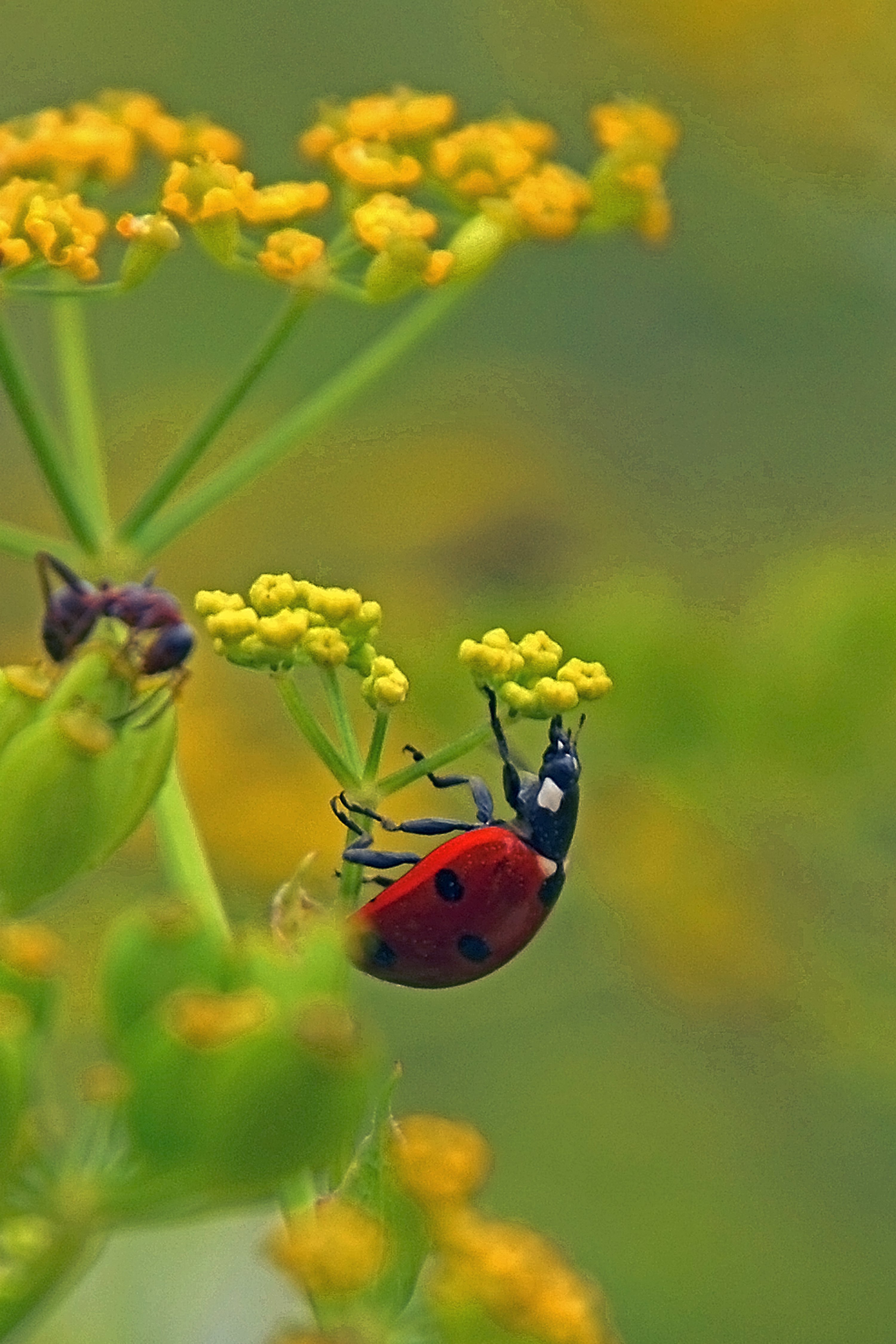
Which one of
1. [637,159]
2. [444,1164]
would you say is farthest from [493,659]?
[637,159]

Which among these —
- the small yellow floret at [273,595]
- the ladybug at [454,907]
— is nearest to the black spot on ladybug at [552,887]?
the ladybug at [454,907]

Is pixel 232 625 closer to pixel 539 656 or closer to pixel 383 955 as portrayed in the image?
pixel 539 656

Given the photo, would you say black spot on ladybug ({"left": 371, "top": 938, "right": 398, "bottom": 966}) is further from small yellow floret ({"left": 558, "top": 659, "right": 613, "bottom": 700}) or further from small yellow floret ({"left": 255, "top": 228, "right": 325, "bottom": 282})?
small yellow floret ({"left": 255, "top": 228, "right": 325, "bottom": 282})

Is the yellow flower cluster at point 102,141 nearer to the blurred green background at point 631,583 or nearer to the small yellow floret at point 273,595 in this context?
the small yellow floret at point 273,595

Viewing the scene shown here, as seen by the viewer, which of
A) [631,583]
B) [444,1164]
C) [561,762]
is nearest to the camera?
[444,1164]

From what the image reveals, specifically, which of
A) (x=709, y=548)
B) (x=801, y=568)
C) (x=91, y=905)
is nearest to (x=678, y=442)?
(x=709, y=548)

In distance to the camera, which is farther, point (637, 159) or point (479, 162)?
point (637, 159)

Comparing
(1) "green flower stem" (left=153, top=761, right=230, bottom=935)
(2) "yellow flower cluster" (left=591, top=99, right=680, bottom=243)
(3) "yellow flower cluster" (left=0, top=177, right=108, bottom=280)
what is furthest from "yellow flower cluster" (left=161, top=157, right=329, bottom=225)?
(1) "green flower stem" (left=153, top=761, right=230, bottom=935)
